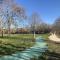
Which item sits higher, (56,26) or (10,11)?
(10,11)

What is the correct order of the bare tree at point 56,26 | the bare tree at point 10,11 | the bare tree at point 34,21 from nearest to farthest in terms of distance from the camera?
the bare tree at point 56,26 < the bare tree at point 34,21 < the bare tree at point 10,11

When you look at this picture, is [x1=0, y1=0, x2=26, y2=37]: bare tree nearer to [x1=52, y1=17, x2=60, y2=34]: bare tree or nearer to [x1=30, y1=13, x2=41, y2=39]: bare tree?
[x1=30, y1=13, x2=41, y2=39]: bare tree

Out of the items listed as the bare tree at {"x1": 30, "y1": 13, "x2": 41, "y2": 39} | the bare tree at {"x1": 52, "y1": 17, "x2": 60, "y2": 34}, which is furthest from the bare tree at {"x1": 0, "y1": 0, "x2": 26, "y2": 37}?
the bare tree at {"x1": 52, "y1": 17, "x2": 60, "y2": 34}

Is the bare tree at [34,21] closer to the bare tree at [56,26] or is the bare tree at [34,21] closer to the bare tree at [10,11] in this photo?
the bare tree at [10,11]

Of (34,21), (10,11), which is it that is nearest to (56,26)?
(34,21)

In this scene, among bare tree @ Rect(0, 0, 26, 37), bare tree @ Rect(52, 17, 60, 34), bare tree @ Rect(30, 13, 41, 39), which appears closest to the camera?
bare tree @ Rect(52, 17, 60, 34)

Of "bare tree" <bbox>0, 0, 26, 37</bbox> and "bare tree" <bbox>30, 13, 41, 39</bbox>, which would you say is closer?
"bare tree" <bbox>30, 13, 41, 39</bbox>

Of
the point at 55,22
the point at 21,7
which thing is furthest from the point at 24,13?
the point at 55,22

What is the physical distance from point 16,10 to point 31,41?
218 centimetres

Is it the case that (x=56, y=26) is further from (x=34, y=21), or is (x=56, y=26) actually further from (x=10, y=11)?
(x=10, y=11)

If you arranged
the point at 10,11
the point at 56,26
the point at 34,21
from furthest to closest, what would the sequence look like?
1. the point at 10,11
2. the point at 34,21
3. the point at 56,26

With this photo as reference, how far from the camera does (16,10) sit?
7766 millimetres

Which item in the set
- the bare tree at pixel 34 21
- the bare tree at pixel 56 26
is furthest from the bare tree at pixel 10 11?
the bare tree at pixel 56 26

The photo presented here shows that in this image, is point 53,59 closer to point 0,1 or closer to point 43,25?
point 43,25
